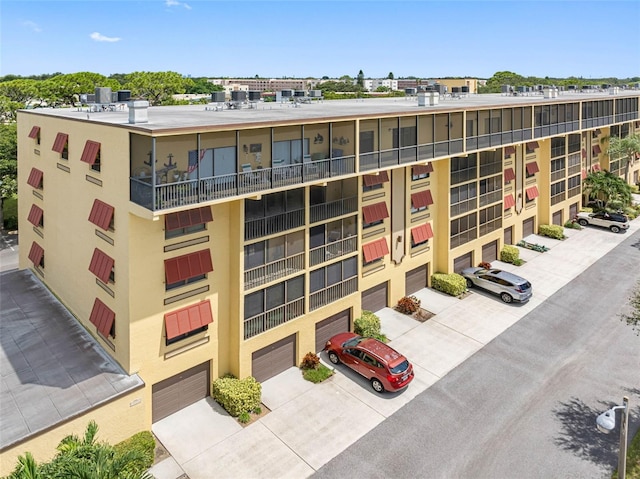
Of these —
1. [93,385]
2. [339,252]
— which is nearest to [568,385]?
[339,252]

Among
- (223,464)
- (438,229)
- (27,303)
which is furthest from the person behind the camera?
(438,229)

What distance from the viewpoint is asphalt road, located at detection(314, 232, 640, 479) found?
1669 centimetres

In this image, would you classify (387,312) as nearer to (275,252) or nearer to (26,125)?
(275,252)

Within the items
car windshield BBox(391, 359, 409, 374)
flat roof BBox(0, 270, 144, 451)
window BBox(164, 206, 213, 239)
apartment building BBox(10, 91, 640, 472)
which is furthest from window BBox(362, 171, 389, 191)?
flat roof BBox(0, 270, 144, 451)

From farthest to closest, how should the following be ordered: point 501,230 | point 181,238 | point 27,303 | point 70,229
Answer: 1. point 501,230
2. point 27,303
3. point 70,229
4. point 181,238

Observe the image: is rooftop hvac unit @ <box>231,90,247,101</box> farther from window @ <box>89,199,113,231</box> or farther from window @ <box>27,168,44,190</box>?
window @ <box>89,199,113,231</box>

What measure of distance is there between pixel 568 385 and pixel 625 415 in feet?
25.1

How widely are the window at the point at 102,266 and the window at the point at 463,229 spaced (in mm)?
21782

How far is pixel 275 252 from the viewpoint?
69.3ft

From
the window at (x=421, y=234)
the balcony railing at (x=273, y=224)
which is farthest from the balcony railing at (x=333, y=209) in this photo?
the window at (x=421, y=234)

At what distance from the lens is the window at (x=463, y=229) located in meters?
31.8

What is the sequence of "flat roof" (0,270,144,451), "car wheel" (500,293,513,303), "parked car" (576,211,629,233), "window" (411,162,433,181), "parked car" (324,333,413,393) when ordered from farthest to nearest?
"parked car" (576,211,629,233) < "car wheel" (500,293,513,303) < "window" (411,162,433,181) < "parked car" (324,333,413,393) < "flat roof" (0,270,144,451)

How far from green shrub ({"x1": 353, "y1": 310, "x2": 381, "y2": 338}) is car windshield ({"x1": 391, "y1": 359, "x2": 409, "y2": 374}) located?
3814mm

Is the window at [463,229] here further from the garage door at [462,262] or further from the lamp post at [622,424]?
the lamp post at [622,424]
